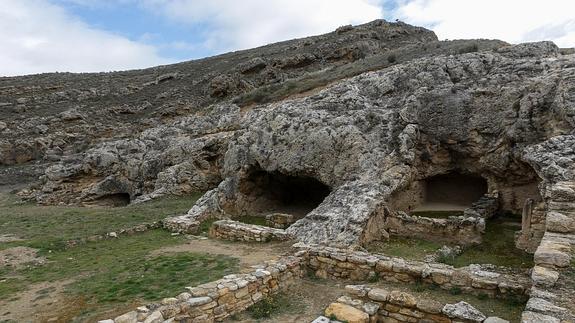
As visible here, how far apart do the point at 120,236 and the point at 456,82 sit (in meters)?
13.7

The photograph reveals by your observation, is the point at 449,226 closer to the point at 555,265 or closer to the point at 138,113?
the point at 555,265

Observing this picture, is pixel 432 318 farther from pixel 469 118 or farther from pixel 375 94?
pixel 375 94

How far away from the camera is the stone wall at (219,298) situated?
6777mm

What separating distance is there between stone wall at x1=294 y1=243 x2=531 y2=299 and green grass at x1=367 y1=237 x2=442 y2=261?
167 cm

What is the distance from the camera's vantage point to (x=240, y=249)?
11.3 m

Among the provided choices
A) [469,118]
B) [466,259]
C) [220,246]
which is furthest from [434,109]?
[220,246]

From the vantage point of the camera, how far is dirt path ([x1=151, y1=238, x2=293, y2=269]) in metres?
10.3

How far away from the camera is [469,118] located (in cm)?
1379

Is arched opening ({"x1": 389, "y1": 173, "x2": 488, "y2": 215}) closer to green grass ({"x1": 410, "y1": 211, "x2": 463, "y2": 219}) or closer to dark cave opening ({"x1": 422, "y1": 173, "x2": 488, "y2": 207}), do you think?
dark cave opening ({"x1": 422, "y1": 173, "x2": 488, "y2": 207})

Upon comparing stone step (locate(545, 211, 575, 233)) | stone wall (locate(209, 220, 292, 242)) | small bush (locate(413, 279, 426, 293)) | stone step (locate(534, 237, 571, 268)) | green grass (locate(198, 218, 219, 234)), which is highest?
stone step (locate(545, 211, 575, 233))

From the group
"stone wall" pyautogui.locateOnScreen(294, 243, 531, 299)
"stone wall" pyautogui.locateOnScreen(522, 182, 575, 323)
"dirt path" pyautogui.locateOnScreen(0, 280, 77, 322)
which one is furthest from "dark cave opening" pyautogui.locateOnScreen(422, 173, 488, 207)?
"dirt path" pyautogui.locateOnScreen(0, 280, 77, 322)

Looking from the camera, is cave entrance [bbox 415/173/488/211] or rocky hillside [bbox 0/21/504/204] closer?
cave entrance [bbox 415/173/488/211]

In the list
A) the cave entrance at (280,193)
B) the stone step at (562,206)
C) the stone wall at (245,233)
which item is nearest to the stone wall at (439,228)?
the stone step at (562,206)

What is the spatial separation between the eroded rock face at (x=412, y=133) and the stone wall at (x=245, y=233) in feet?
1.97
